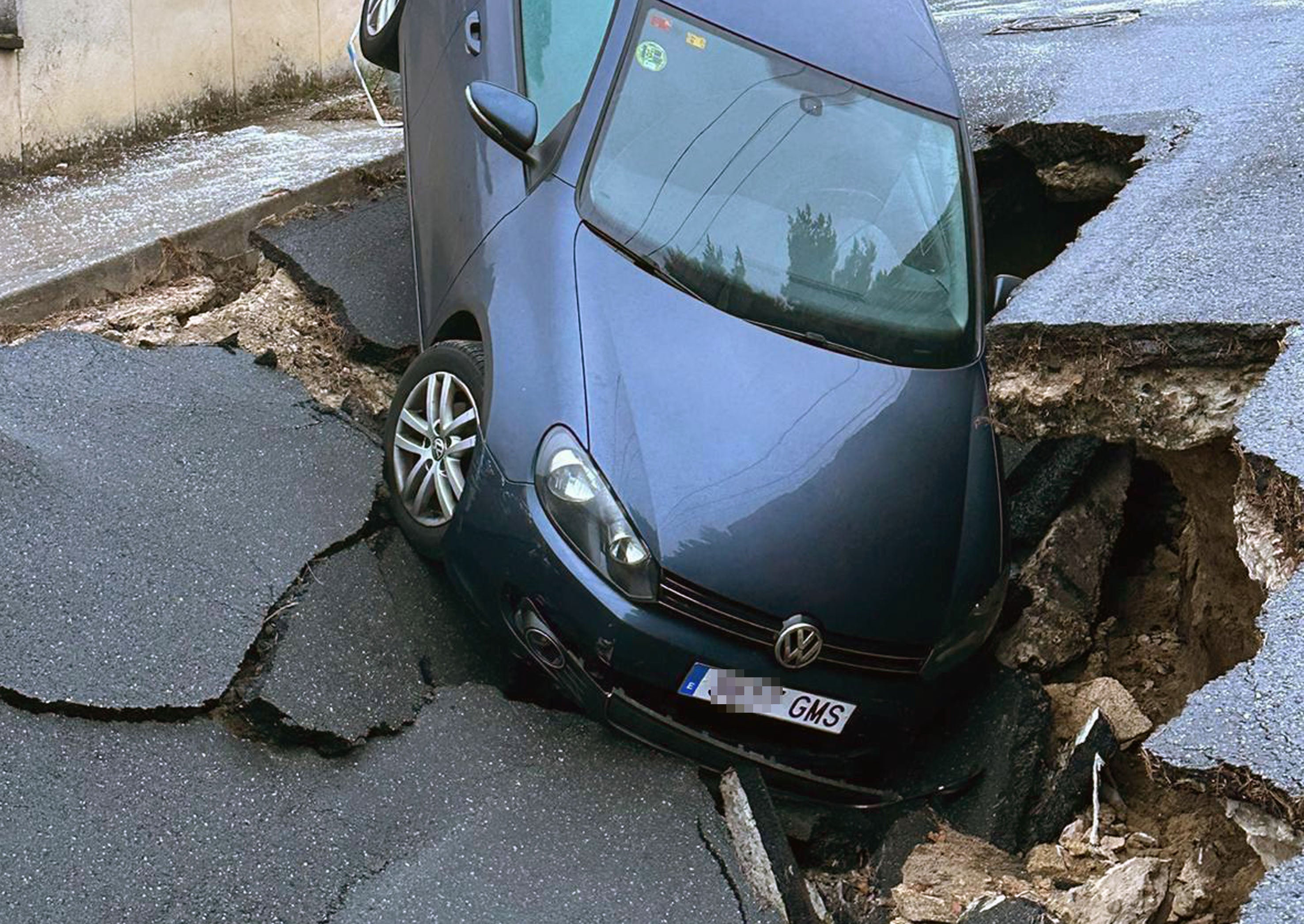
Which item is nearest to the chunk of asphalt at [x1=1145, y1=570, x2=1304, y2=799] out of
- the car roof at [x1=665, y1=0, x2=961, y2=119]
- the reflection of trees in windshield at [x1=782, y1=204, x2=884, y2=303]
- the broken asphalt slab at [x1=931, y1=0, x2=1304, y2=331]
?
the broken asphalt slab at [x1=931, y1=0, x2=1304, y2=331]

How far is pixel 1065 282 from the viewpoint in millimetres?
4500

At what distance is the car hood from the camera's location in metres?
3.73

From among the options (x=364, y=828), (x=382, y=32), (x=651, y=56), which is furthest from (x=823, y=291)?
(x=382, y=32)

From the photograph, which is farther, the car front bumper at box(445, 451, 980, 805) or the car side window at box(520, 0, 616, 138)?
the car side window at box(520, 0, 616, 138)

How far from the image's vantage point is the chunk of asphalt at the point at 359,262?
544 centimetres

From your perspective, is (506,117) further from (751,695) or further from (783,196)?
(751,695)

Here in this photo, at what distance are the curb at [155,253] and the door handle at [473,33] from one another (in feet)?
4.88

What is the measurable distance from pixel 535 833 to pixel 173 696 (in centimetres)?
107

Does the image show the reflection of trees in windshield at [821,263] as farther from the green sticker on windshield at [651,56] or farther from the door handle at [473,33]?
the door handle at [473,33]

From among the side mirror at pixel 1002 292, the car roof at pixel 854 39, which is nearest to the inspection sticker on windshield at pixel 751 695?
the side mirror at pixel 1002 292

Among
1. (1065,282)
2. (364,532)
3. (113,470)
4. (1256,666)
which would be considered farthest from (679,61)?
(1256,666)

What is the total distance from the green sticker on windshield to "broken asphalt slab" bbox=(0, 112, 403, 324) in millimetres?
2506

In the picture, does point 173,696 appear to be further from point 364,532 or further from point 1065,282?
point 1065,282

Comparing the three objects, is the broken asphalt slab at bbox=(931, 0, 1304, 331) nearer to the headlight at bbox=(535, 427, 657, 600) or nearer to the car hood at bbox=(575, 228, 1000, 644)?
the car hood at bbox=(575, 228, 1000, 644)
